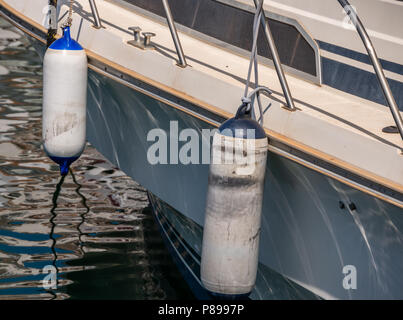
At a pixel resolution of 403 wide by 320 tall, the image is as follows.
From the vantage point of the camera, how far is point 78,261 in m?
5.79

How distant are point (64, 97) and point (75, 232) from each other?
1770 millimetres

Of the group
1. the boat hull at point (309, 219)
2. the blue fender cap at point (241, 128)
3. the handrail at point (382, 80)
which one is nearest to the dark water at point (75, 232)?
the boat hull at point (309, 219)

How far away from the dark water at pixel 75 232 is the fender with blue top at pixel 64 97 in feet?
3.56

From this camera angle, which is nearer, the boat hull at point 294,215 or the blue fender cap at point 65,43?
the boat hull at point 294,215

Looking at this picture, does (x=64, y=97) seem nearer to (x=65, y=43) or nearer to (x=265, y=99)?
(x=65, y=43)

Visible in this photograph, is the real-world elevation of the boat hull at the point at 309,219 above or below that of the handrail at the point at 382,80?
below

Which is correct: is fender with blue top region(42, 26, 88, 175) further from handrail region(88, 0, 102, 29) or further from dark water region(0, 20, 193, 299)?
dark water region(0, 20, 193, 299)

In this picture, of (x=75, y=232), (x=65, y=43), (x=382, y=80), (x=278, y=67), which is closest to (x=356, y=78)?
(x=278, y=67)

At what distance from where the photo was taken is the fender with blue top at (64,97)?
469cm

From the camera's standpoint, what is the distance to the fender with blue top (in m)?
4.69

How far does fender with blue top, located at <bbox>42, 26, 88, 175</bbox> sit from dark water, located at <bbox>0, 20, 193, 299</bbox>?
1085mm

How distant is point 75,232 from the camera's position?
6199mm

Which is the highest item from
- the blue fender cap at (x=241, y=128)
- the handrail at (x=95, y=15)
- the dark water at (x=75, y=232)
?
the handrail at (x=95, y=15)

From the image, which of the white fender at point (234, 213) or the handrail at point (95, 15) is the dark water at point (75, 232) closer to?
the white fender at point (234, 213)
